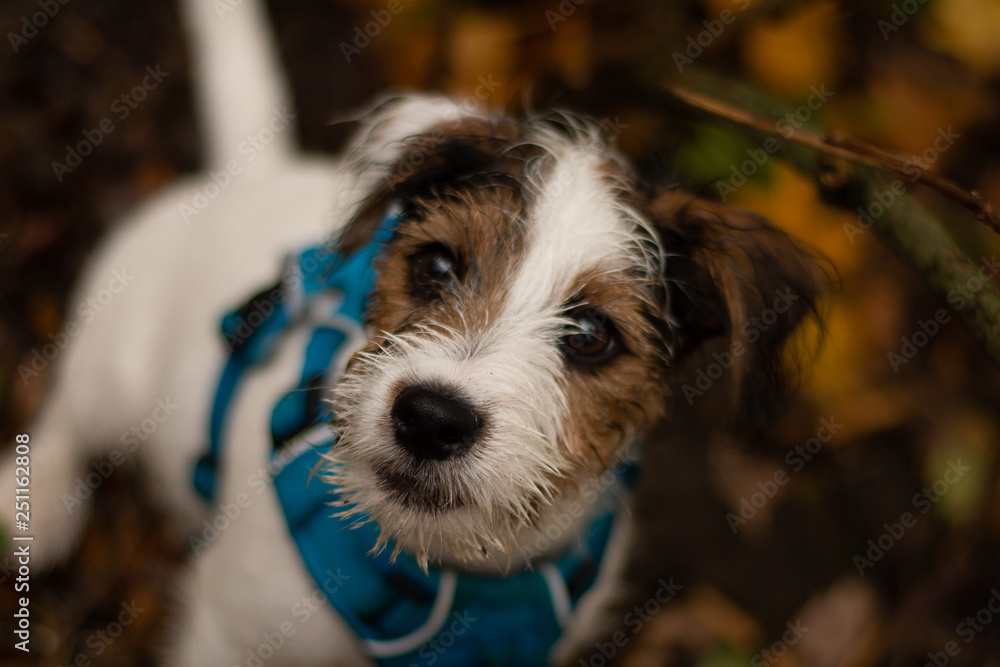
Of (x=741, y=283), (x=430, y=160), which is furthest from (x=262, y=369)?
(x=741, y=283)

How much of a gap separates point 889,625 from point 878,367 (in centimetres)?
117

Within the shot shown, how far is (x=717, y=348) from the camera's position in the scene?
2.64 meters

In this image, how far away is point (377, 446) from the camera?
5.15 feet

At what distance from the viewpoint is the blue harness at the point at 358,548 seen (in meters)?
1.85

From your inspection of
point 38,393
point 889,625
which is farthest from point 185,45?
point 889,625

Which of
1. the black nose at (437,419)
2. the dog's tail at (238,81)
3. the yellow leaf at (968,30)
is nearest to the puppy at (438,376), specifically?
the black nose at (437,419)

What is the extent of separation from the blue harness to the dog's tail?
0.77 meters

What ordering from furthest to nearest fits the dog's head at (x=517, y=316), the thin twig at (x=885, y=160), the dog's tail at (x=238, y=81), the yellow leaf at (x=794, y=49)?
1. the yellow leaf at (x=794, y=49)
2. the dog's tail at (x=238, y=81)
3. the dog's head at (x=517, y=316)
4. the thin twig at (x=885, y=160)

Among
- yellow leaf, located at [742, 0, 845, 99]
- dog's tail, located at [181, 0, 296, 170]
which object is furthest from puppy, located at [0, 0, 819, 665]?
yellow leaf, located at [742, 0, 845, 99]

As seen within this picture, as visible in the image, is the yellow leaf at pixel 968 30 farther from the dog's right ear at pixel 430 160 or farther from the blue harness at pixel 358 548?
the blue harness at pixel 358 548

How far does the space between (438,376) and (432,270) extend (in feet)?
1.47

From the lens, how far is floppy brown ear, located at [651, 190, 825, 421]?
183 cm

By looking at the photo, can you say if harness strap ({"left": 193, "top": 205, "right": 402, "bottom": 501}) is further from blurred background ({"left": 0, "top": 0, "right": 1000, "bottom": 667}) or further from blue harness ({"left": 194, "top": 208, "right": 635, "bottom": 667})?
blurred background ({"left": 0, "top": 0, "right": 1000, "bottom": 667})

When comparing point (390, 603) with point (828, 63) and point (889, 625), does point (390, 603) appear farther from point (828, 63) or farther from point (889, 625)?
point (828, 63)
